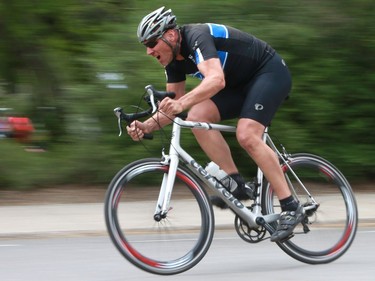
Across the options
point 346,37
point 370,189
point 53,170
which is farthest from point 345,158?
point 53,170

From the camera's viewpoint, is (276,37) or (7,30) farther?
(7,30)

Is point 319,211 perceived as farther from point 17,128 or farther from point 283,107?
point 17,128

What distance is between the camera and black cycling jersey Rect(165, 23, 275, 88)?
5516 millimetres

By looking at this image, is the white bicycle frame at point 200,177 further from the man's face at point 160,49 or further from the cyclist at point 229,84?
the man's face at point 160,49

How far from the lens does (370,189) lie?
409 inches

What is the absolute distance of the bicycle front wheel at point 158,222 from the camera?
5520 millimetres

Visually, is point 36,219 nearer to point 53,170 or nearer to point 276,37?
point 53,170

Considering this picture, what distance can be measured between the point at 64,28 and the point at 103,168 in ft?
8.07

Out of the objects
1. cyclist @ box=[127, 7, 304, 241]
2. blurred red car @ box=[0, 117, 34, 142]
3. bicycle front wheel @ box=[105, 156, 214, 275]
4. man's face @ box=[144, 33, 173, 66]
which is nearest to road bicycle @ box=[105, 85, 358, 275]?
bicycle front wheel @ box=[105, 156, 214, 275]

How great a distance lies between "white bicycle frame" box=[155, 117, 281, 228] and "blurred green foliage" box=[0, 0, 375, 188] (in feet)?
12.0

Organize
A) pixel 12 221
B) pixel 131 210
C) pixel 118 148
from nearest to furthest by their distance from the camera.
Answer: pixel 131 210 → pixel 12 221 → pixel 118 148

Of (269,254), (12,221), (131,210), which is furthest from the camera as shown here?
(12,221)

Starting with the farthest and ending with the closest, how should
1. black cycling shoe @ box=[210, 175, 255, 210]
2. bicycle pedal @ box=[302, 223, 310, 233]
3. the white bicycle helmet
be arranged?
bicycle pedal @ box=[302, 223, 310, 233] → black cycling shoe @ box=[210, 175, 255, 210] → the white bicycle helmet

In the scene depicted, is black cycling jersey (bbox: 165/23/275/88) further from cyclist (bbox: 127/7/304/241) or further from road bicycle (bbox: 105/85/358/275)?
road bicycle (bbox: 105/85/358/275)
